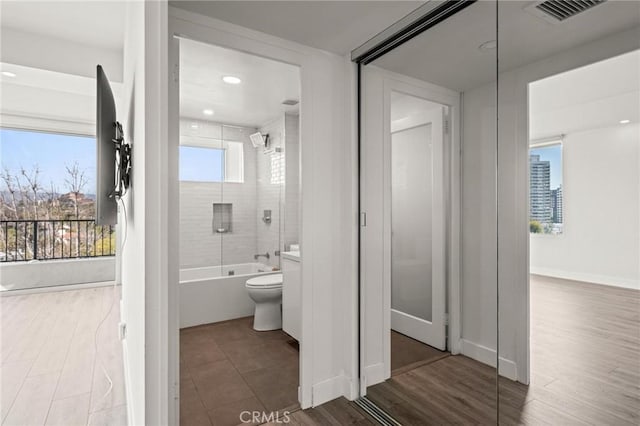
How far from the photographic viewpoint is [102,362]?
2676 millimetres

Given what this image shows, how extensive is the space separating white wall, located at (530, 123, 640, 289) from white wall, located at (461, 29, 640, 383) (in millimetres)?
118

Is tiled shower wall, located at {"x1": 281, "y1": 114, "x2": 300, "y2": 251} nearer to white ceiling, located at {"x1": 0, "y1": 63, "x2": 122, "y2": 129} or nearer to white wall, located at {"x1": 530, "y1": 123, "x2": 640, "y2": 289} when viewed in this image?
white wall, located at {"x1": 530, "y1": 123, "x2": 640, "y2": 289}

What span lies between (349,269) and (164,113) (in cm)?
160

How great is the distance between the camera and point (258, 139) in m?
3.94

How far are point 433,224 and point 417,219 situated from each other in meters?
0.13

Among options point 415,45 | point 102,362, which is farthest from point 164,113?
point 102,362

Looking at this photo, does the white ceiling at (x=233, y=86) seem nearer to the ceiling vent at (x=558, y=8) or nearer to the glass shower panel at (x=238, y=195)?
the glass shower panel at (x=238, y=195)

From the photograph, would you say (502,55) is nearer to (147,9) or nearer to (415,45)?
(415,45)

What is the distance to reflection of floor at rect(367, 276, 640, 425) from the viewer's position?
123 centimetres

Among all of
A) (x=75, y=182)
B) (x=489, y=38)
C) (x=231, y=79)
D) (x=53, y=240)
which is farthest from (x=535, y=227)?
(x=53, y=240)

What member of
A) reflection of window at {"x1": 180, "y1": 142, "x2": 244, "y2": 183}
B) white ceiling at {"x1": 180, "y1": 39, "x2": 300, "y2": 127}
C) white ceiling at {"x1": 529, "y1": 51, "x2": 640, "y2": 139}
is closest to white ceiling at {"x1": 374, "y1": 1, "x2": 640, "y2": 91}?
white ceiling at {"x1": 529, "y1": 51, "x2": 640, "y2": 139}

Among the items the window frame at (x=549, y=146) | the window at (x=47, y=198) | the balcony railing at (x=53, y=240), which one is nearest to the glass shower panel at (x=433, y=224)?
the window frame at (x=549, y=146)

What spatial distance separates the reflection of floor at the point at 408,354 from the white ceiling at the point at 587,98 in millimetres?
1234

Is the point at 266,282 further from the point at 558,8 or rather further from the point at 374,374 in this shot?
the point at 558,8
